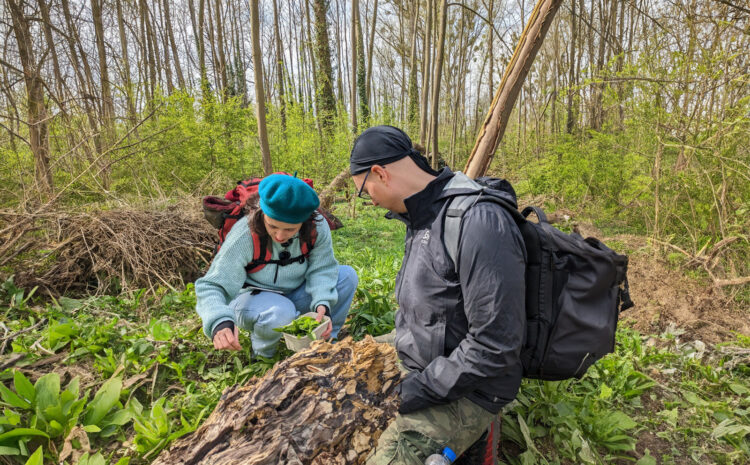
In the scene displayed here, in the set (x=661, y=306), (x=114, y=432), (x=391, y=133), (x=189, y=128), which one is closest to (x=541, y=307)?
(x=391, y=133)

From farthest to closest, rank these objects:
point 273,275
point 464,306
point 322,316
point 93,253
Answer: point 93,253 → point 273,275 → point 322,316 → point 464,306

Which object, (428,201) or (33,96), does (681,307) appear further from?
(33,96)

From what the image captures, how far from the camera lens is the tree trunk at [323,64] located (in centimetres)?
953

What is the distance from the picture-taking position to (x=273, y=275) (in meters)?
2.50

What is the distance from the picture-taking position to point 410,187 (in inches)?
64.7

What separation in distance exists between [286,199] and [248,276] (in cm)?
74

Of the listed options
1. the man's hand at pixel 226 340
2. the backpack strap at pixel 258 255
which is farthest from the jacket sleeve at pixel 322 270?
the man's hand at pixel 226 340

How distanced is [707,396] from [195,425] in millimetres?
3019

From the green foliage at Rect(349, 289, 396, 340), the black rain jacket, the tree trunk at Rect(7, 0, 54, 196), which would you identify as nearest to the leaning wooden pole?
the green foliage at Rect(349, 289, 396, 340)

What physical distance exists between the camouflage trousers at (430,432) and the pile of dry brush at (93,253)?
3.14 metres

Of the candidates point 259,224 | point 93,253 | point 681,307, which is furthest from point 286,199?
point 681,307

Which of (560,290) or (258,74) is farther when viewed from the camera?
(258,74)

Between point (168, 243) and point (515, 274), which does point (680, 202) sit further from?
point (168, 243)

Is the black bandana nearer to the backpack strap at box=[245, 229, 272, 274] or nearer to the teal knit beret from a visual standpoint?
the teal knit beret
